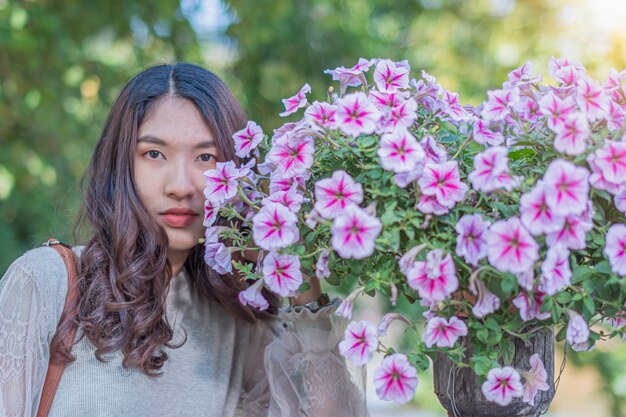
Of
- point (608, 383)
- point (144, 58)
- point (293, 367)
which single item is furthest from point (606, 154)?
point (608, 383)

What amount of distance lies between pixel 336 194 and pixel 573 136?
0.33m

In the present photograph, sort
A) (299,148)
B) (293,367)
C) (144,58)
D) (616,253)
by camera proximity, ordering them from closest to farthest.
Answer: (616,253), (299,148), (293,367), (144,58)

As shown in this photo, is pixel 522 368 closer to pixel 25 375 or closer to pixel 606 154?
pixel 606 154

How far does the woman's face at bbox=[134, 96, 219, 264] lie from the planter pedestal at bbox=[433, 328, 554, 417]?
0.62 meters

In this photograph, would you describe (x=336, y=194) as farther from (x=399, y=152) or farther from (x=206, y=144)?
(x=206, y=144)

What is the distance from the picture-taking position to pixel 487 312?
3.51ft

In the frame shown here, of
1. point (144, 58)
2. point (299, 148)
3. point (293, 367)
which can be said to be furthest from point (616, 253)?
point (144, 58)

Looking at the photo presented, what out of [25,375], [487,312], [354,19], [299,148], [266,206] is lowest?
[25,375]

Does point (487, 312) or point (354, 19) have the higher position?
point (354, 19)

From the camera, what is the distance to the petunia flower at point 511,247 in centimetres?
98

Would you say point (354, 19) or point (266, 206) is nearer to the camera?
point (266, 206)

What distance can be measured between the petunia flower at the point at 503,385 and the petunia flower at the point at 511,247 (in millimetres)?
177

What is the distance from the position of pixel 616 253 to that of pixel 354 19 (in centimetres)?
387

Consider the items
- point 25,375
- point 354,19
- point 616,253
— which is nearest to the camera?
point 616,253
